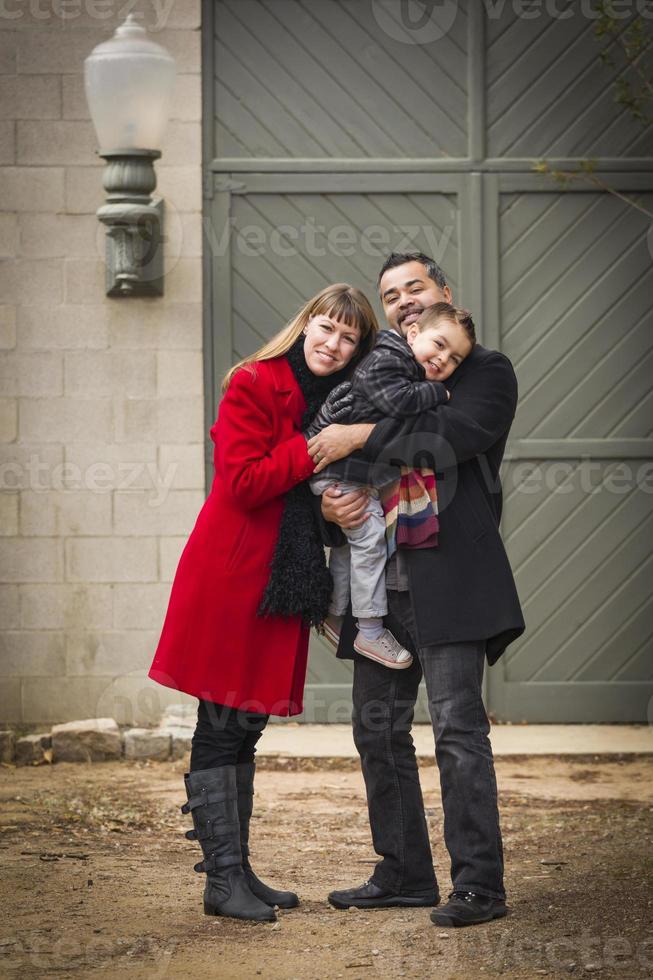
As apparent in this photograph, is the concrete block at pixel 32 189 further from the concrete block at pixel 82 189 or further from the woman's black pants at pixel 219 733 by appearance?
the woman's black pants at pixel 219 733

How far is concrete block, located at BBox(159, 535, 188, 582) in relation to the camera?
6664 mm

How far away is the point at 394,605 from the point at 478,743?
0.44m

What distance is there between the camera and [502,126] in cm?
675

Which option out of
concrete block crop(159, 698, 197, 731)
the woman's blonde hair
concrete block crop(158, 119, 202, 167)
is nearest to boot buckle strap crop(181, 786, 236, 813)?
the woman's blonde hair

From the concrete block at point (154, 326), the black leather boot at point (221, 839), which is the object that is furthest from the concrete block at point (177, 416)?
the black leather boot at point (221, 839)

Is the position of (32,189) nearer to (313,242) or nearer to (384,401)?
(313,242)

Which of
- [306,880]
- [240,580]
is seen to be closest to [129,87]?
[240,580]

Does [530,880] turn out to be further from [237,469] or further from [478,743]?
[237,469]

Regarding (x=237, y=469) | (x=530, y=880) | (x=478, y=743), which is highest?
(x=237, y=469)

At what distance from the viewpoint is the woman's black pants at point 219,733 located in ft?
12.5

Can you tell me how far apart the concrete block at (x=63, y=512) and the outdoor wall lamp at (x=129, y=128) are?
103 cm

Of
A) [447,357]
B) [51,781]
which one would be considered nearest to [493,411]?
[447,357]

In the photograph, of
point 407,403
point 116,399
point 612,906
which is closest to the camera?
point 407,403

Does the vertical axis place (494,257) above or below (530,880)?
above
